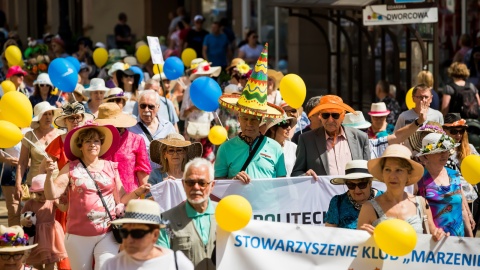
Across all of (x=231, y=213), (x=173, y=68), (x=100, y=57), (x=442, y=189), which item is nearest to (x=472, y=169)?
(x=442, y=189)

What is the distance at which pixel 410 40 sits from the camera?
1725 cm

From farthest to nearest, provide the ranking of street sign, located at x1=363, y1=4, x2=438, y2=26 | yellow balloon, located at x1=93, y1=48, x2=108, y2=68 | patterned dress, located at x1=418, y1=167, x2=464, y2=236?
yellow balloon, located at x1=93, y1=48, x2=108, y2=68
street sign, located at x1=363, y1=4, x2=438, y2=26
patterned dress, located at x1=418, y1=167, x2=464, y2=236

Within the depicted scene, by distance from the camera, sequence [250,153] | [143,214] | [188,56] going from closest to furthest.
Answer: [143,214] < [250,153] < [188,56]

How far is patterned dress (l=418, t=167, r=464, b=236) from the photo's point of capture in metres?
9.18

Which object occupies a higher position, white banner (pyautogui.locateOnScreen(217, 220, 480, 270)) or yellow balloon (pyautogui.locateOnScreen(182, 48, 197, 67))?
yellow balloon (pyautogui.locateOnScreen(182, 48, 197, 67))

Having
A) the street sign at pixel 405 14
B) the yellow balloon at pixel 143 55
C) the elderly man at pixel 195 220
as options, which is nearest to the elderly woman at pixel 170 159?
the elderly man at pixel 195 220

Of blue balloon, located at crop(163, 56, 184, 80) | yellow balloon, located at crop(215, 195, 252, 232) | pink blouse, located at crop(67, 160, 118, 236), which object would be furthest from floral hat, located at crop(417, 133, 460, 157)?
blue balloon, located at crop(163, 56, 184, 80)

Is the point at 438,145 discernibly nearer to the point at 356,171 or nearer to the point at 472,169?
the point at 472,169

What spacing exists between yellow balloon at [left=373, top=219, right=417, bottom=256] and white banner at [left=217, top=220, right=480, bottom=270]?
423 mm

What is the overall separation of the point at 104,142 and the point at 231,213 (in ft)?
7.55

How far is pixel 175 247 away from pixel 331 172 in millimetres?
2676

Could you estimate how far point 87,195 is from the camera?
9.14 metres

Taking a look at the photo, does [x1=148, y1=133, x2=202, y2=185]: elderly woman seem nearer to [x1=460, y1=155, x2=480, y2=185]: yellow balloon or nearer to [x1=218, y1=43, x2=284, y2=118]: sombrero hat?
[x1=218, y1=43, x2=284, y2=118]: sombrero hat

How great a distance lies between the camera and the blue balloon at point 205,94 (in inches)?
491
